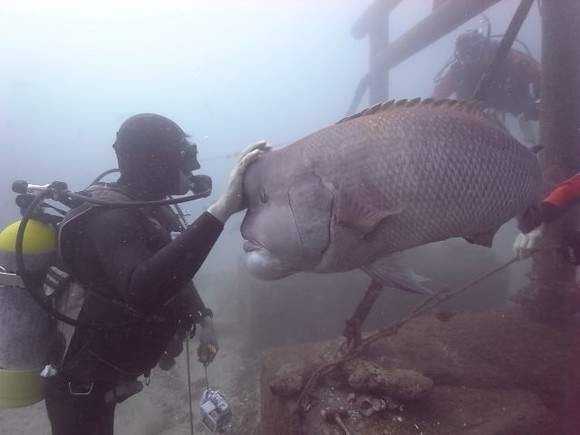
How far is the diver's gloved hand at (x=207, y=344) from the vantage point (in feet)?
12.4

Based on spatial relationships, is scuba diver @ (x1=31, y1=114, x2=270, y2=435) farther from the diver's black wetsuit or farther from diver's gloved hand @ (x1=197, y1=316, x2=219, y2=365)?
diver's gloved hand @ (x1=197, y1=316, x2=219, y2=365)

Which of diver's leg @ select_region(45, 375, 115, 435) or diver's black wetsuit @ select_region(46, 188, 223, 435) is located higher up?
diver's black wetsuit @ select_region(46, 188, 223, 435)

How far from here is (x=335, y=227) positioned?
1831mm

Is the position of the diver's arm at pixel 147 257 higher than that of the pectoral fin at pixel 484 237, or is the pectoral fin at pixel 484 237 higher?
the diver's arm at pixel 147 257

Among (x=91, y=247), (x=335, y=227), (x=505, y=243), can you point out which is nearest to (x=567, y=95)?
(x=335, y=227)

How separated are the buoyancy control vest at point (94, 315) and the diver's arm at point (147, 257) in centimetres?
19

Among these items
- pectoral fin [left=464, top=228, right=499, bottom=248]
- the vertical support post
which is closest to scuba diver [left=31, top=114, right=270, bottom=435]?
pectoral fin [left=464, top=228, right=499, bottom=248]

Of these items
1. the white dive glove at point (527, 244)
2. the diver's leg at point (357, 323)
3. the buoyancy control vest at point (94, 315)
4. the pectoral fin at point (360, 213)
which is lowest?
the diver's leg at point (357, 323)

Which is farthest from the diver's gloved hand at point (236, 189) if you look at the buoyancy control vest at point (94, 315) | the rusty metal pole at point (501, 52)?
the rusty metal pole at point (501, 52)

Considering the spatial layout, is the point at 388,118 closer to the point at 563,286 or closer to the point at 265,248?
the point at 265,248

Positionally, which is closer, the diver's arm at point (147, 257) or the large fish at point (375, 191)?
the large fish at point (375, 191)

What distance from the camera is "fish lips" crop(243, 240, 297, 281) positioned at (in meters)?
1.88

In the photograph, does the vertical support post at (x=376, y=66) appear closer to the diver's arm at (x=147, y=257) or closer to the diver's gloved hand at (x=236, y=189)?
the diver's gloved hand at (x=236, y=189)

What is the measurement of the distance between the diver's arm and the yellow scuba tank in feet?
2.18
